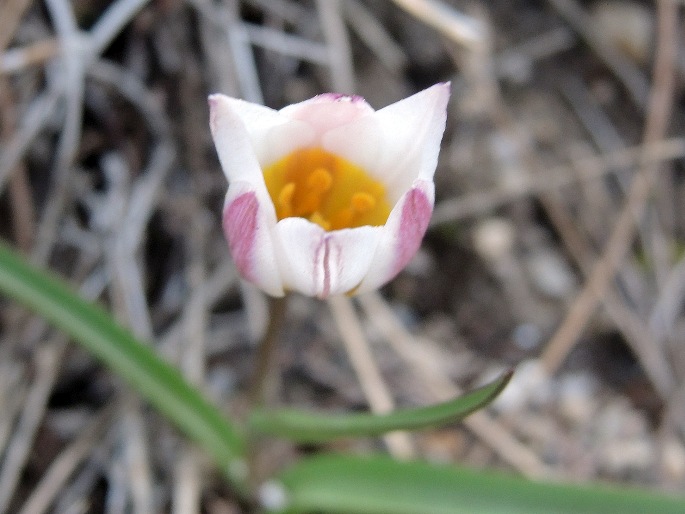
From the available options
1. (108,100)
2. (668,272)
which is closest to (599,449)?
(668,272)

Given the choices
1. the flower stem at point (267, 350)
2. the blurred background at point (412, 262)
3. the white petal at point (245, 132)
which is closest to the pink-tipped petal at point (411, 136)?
Answer: the white petal at point (245, 132)

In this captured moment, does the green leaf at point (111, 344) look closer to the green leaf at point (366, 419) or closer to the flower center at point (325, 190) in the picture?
the green leaf at point (366, 419)

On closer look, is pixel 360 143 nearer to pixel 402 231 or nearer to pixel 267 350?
pixel 402 231

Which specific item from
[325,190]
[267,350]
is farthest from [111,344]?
[325,190]

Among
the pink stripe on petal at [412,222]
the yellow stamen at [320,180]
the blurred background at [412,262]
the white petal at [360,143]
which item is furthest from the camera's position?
the blurred background at [412,262]

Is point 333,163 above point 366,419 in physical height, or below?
above

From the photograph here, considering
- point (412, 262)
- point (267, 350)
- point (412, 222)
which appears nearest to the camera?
point (412, 222)

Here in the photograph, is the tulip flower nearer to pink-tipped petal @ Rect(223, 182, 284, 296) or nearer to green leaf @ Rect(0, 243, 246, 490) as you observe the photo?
pink-tipped petal @ Rect(223, 182, 284, 296)

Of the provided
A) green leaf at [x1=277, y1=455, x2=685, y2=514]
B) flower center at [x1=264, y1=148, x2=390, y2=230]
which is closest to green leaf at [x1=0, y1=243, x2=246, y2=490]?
green leaf at [x1=277, y1=455, x2=685, y2=514]
